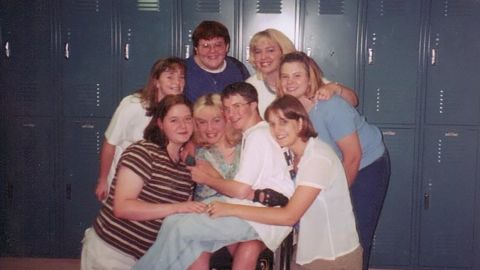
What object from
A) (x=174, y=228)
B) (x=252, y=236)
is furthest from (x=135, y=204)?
(x=252, y=236)

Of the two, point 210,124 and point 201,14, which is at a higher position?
point 201,14

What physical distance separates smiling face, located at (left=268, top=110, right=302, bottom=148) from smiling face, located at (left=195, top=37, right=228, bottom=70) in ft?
3.29

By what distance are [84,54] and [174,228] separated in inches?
92.3

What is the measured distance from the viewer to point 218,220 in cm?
217

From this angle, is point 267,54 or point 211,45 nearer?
point 267,54

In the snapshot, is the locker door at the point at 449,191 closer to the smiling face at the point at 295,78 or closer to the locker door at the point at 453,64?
the locker door at the point at 453,64

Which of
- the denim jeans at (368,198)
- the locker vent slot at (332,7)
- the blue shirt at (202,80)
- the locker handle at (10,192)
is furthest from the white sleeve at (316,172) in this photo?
the locker handle at (10,192)

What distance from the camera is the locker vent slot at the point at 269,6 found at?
155 inches

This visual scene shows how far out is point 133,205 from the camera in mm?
2115

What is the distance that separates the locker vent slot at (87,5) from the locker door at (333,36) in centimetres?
165

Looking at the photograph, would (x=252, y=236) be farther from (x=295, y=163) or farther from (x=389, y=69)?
(x=389, y=69)

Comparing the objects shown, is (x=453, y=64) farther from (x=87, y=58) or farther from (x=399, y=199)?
(x=87, y=58)

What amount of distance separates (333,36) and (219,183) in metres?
2.09

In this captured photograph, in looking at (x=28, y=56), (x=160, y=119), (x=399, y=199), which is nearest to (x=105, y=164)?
(x=160, y=119)
